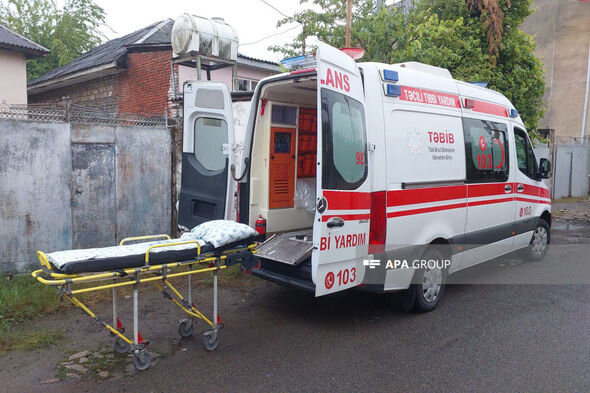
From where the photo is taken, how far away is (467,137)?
5789 mm

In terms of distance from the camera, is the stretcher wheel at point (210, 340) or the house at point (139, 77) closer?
the stretcher wheel at point (210, 340)

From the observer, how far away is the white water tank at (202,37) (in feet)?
25.8

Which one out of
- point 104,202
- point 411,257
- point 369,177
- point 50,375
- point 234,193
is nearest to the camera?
point 50,375

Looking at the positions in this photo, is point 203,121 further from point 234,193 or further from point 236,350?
point 236,350

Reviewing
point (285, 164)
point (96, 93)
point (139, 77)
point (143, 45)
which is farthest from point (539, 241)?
point (96, 93)

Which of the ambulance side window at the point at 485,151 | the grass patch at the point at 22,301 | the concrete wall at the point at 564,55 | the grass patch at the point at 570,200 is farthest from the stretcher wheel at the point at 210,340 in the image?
the concrete wall at the point at 564,55

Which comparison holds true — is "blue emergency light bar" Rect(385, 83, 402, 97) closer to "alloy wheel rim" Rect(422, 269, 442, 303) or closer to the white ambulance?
the white ambulance

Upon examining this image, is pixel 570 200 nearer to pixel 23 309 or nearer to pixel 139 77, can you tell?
pixel 139 77

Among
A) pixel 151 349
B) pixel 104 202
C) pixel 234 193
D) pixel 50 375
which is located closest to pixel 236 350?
pixel 151 349

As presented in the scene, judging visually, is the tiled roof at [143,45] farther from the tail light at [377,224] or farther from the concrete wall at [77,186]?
the tail light at [377,224]

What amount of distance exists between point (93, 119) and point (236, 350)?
4.52 meters

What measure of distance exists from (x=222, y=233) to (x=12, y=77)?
11289 mm

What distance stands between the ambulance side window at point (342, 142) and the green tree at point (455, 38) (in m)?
5.34

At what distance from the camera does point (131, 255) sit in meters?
3.53
